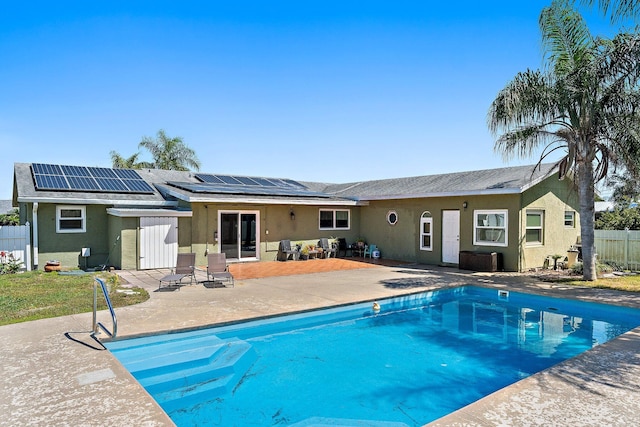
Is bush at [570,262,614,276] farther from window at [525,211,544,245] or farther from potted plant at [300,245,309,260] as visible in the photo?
potted plant at [300,245,309,260]

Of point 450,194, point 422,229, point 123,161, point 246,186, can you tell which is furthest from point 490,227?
point 123,161

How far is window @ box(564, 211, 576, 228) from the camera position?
54.7 feet

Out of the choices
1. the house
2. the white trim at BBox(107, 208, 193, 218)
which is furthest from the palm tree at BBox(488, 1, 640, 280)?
the white trim at BBox(107, 208, 193, 218)

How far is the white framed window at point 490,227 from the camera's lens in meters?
14.7

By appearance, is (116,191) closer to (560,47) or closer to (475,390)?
(475,390)

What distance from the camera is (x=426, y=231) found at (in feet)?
56.4

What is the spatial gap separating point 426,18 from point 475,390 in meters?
11.8

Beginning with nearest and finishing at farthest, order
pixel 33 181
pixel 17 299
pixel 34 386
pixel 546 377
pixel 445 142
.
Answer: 1. pixel 34 386
2. pixel 546 377
3. pixel 17 299
4. pixel 33 181
5. pixel 445 142

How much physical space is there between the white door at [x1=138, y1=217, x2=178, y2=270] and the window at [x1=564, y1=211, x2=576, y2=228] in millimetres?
16118

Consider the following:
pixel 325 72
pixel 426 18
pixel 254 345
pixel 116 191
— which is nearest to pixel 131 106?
pixel 116 191

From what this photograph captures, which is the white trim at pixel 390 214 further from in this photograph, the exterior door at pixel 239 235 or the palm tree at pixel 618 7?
the palm tree at pixel 618 7

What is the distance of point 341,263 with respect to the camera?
56.5ft

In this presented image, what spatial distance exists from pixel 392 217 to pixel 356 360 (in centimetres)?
1248

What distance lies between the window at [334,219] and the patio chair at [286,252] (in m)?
2.26
